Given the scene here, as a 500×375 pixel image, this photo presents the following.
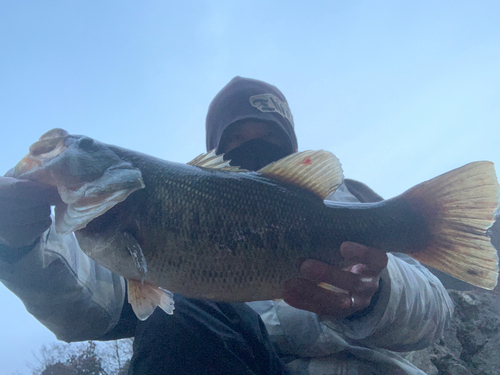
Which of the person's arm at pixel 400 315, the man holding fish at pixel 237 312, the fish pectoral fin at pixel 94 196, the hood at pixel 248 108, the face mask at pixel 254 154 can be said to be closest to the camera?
the fish pectoral fin at pixel 94 196

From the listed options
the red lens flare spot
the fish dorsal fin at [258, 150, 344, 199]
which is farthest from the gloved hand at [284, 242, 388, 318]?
the red lens flare spot

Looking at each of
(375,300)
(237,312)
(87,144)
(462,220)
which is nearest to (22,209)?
(87,144)

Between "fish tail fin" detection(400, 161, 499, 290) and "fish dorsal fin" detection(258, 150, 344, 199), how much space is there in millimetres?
403

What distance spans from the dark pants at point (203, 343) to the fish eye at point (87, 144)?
3.23 feet

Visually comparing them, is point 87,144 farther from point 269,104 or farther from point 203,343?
point 269,104

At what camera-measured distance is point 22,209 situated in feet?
4.37

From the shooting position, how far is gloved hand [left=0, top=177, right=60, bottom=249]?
4.30 feet

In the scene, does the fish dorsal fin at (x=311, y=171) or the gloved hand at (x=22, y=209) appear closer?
the gloved hand at (x=22, y=209)

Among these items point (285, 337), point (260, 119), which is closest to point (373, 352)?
point (285, 337)

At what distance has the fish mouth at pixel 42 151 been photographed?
1414 mm

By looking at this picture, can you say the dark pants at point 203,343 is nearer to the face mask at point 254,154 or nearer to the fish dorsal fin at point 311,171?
the fish dorsal fin at point 311,171

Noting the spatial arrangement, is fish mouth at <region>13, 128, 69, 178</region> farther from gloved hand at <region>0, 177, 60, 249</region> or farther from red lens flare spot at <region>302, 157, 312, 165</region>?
red lens flare spot at <region>302, 157, 312, 165</region>

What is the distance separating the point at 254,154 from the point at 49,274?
207cm

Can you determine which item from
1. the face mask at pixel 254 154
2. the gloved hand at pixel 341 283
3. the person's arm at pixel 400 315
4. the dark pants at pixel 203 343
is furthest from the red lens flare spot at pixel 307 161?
the face mask at pixel 254 154
